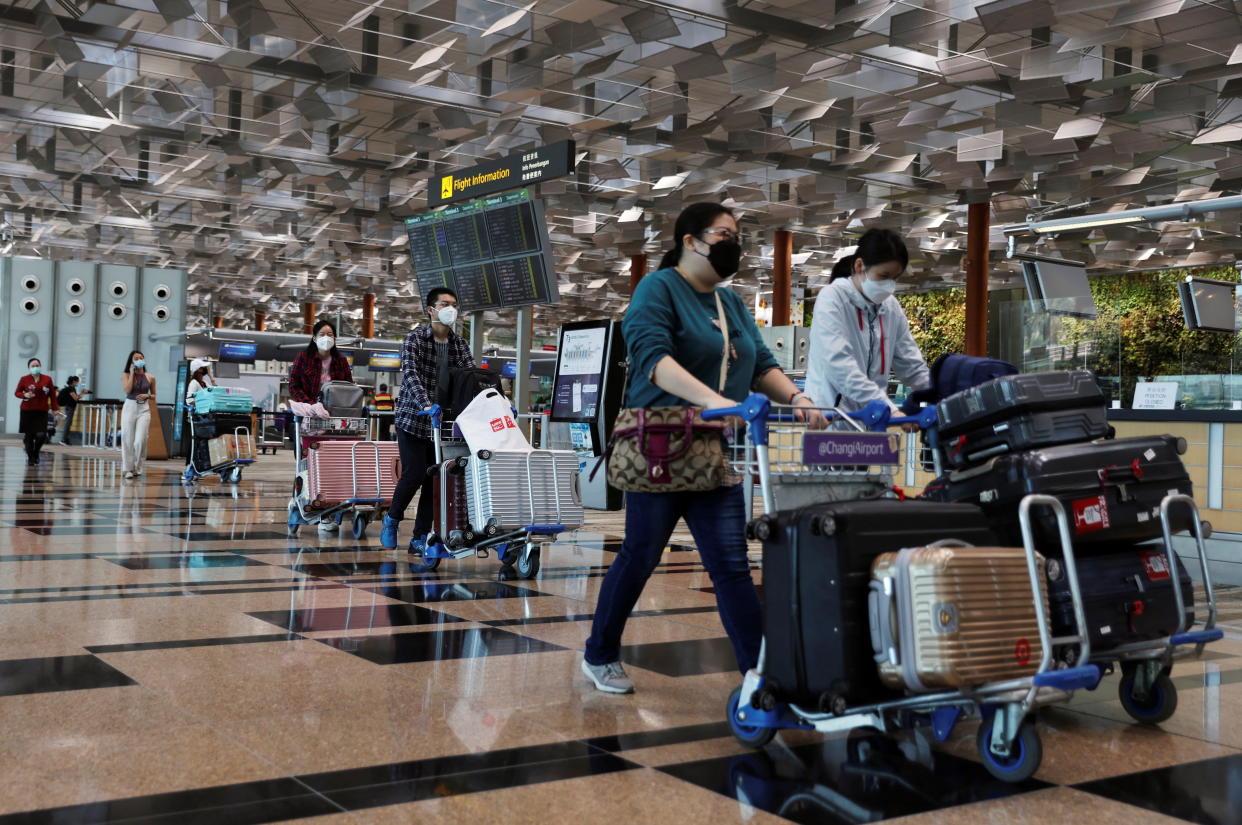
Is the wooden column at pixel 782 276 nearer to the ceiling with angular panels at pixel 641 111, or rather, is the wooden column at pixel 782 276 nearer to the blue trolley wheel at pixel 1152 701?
the ceiling with angular panels at pixel 641 111

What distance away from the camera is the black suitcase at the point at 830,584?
246 cm

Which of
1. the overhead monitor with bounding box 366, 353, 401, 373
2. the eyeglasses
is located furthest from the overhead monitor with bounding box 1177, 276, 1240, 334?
the overhead monitor with bounding box 366, 353, 401, 373

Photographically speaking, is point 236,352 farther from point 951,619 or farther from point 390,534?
point 951,619

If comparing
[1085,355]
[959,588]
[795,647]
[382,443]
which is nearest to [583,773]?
[795,647]

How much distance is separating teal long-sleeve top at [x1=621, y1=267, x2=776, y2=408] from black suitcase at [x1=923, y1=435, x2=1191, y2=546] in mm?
667

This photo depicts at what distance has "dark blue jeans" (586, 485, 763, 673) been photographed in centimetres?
300

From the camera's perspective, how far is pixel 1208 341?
11.6 m

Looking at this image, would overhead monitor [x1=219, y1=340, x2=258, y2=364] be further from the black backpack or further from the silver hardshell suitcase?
the silver hardshell suitcase

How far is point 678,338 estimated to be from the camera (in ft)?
9.91

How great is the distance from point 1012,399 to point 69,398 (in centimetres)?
2229

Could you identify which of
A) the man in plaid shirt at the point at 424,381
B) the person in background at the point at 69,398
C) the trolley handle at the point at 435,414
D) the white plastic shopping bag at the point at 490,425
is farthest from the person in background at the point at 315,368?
the person in background at the point at 69,398

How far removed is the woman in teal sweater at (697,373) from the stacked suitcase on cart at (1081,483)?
0.48m

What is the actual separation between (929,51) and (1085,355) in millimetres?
3494

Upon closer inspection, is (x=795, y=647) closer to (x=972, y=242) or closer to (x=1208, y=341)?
(x=1208, y=341)
